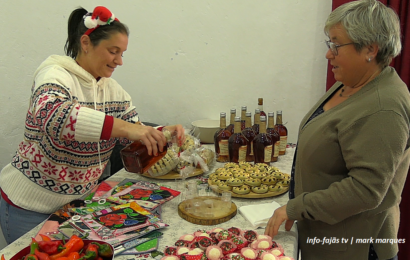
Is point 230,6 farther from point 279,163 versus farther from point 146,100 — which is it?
point 279,163

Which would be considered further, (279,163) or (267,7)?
(267,7)

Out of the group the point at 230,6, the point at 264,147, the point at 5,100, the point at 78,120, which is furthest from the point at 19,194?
the point at 230,6

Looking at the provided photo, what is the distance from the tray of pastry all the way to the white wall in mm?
960

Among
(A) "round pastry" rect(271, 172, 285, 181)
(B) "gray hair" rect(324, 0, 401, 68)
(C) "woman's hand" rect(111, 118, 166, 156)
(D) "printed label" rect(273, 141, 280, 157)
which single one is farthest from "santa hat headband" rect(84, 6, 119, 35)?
(D) "printed label" rect(273, 141, 280, 157)

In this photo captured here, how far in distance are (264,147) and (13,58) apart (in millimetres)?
1941

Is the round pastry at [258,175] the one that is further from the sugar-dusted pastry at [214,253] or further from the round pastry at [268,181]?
the sugar-dusted pastry at [214,253]

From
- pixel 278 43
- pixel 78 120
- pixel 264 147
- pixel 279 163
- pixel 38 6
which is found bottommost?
pixel 279 163

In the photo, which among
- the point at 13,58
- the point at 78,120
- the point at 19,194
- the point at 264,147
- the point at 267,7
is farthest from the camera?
the point at 13,58

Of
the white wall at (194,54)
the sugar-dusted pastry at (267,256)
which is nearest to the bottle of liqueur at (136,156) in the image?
the sugar-dusted pastry at (267,256)

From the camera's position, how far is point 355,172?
1.13 meters

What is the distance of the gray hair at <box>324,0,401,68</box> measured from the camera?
113cm

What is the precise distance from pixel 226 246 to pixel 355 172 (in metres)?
0.47

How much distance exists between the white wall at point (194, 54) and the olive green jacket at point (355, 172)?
1.18 meters

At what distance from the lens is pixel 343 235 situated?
49.9 inches
